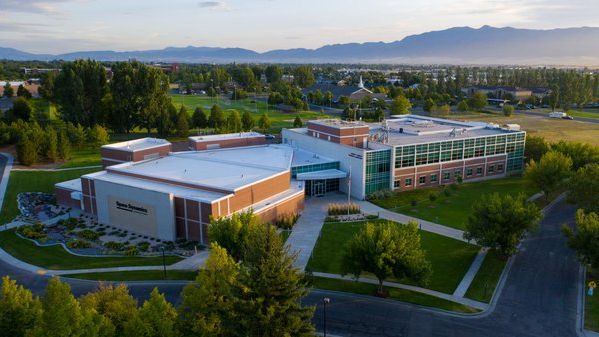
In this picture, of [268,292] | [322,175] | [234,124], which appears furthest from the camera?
[234,124]

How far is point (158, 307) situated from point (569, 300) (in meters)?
27.9

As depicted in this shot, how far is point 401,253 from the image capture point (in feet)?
104

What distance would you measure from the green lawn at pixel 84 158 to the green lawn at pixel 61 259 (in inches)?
1250

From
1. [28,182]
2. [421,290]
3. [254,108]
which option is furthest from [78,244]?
[254,108]

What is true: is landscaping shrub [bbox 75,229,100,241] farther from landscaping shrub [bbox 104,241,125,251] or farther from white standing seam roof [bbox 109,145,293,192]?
white standing seam roof [bbox 109,145,293,192]

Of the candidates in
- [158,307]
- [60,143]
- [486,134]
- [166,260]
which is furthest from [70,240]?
[486,134]

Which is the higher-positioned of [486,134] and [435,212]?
[486,134]

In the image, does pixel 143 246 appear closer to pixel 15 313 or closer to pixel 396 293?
pixel 15 313

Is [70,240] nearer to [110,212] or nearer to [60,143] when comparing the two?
[110,212]

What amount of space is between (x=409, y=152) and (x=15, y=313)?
158 ft

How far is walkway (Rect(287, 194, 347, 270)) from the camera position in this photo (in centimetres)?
4004

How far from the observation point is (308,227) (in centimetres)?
4691

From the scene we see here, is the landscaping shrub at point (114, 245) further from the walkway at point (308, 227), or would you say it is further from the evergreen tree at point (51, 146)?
the evergreen tree at point (51, 146)

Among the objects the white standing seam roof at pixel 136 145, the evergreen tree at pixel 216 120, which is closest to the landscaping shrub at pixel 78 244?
the white standing seam roof at pixel 136 145
